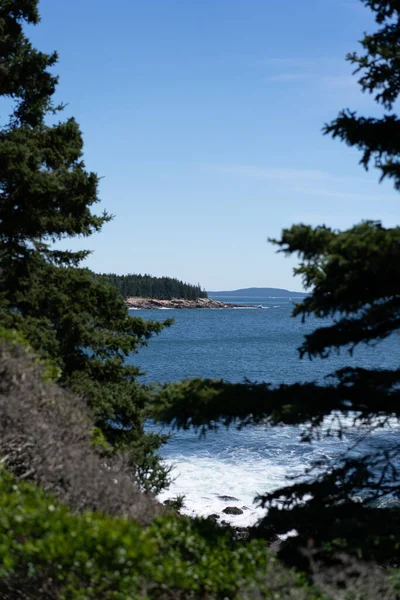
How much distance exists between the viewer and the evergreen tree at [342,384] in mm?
8047

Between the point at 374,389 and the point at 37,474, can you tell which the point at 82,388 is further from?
the point at 374,389

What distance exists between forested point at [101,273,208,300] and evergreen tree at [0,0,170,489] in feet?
472

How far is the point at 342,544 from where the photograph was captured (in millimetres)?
7523

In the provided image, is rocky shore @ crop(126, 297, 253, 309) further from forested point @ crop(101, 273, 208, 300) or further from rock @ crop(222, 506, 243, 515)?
rock @ crop(222, 506, 243, 515)

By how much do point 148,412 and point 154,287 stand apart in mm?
167191

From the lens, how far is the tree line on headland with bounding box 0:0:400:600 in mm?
6285

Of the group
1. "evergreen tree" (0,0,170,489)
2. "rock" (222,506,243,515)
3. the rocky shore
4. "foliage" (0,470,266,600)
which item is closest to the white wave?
"rock" (222,506,243,515)

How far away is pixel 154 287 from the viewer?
177000 mm

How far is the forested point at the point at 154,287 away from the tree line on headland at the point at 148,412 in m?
145

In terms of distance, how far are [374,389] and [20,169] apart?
8460 millimetres

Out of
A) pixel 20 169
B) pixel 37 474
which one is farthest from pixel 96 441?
pixel 20 169

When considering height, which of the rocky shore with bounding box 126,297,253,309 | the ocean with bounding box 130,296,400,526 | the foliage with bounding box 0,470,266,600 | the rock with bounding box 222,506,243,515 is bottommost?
the rock with bounding box 222,506,243,515

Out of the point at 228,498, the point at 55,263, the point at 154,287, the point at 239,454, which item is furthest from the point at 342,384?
the point at 154,287

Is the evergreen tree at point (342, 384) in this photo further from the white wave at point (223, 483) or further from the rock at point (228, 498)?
the rock at point (228, 498)
